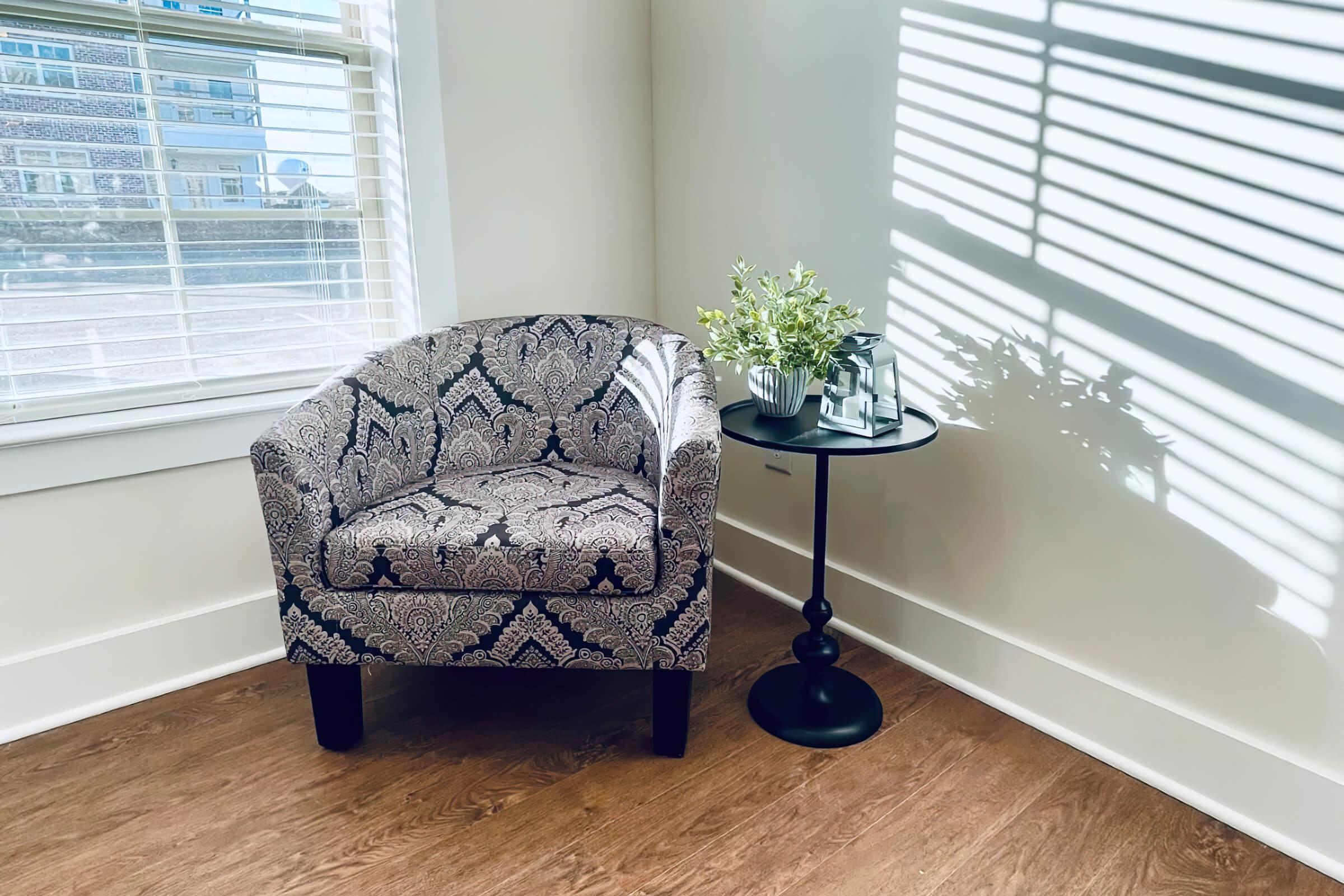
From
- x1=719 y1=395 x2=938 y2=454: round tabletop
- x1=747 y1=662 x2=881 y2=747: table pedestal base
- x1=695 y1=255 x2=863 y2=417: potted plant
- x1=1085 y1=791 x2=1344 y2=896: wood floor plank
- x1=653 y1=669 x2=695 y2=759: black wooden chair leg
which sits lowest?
x1=1085 y1=791 x2=1344 y2=896: wood floor plank

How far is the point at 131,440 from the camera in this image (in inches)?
71.1

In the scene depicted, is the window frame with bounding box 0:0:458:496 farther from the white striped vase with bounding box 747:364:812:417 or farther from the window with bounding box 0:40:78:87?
the white striped vase with bounding box 747:364:812:417

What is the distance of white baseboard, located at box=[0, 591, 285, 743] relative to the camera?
1.75 metres

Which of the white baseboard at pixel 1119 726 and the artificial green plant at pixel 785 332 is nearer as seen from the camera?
the white baseboard at pixel 1119 726

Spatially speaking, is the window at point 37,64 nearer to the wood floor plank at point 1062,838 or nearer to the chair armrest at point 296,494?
the chair armrest at point 296,494

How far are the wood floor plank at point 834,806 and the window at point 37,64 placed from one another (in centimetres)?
186

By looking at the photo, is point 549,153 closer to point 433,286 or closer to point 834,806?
point 433,286

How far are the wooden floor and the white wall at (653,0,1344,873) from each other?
0.19 meters

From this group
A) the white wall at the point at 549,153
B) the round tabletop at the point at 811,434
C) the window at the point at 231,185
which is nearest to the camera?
the round tabletop at the point at 811,434

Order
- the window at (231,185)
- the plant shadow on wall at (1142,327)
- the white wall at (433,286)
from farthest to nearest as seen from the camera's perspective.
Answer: the window at (231,185) → the white wall at (433,286) → the plant shadow on wall at (1142,327)

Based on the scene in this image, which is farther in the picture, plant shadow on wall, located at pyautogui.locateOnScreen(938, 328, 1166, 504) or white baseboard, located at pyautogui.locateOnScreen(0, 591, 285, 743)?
white baseboard, located at pyautogui.locateOnScreen(0, 591, 285, 743)

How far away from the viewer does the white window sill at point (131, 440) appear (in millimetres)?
1702

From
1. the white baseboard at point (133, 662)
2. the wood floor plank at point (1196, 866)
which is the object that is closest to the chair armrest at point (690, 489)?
the wood floor plank at point (1196, 866)

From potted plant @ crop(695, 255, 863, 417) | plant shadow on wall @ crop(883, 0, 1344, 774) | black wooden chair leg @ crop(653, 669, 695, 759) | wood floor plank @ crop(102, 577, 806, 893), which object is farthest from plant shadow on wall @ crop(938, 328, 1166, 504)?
wood floor plank @ crop(102, 577, 806, 893)
